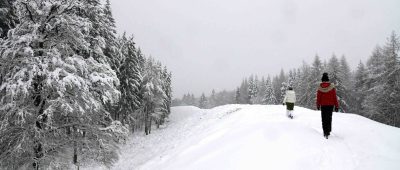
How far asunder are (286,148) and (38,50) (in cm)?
927

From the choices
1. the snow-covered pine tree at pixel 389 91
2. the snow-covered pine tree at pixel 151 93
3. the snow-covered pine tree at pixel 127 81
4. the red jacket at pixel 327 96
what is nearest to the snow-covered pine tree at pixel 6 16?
the red jacket at pixel 327 96

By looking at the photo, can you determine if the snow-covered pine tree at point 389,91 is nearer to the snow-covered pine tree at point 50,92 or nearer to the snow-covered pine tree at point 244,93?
the snow-covered pine tree at point 50,92


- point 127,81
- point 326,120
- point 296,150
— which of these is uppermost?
point 127,81

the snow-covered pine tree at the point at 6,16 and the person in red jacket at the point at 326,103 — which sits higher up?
the snow-covered pine tree at the point at 6,16

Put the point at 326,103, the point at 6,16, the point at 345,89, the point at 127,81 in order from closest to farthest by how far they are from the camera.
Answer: the point at 326,103, the point at 6,16, the point at 127,81, the point at 345,89

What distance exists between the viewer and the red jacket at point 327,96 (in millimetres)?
10789

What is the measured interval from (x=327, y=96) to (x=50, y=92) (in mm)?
10352

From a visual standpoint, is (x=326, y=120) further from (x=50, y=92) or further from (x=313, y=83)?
(x=313, y=83)

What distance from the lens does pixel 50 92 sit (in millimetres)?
10422

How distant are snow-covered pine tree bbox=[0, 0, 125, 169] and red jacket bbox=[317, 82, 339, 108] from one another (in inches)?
324

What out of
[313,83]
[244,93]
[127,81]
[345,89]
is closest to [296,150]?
[127,81]

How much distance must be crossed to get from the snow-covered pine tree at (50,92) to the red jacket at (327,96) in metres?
8.24

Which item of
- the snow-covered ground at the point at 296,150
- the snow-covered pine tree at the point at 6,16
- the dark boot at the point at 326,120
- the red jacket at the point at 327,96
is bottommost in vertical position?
the snow-covered ground at the point at 296,150

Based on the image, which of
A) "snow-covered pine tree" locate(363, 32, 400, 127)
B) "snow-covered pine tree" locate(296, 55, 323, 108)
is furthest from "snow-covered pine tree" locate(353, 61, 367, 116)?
"snow-covered pine tree" locate(363, 32, 400, 127)
